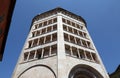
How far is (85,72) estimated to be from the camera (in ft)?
58.2

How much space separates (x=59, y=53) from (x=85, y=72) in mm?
3362

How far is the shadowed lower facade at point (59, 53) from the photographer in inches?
651

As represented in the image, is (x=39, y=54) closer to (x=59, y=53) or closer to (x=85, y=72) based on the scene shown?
(x=59, y=53)

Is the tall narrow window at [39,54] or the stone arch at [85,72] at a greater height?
the tall narrow window at [39,54]

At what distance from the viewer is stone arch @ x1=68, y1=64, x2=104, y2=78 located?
17.2 meters

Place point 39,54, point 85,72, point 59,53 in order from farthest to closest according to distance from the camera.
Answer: point 39,54, point 85,72, point 59,53

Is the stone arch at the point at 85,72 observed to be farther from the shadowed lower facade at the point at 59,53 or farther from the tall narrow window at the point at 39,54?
the tall narrow window at the point at 39,54

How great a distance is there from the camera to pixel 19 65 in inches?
728

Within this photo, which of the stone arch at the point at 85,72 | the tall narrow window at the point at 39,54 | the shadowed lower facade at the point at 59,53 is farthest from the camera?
the tall narrow window at the point at 39,54

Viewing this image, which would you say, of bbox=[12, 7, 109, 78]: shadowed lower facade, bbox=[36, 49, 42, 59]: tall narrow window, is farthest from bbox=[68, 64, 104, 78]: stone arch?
bbox=[36, 49, 42, 59]: tall narrow window

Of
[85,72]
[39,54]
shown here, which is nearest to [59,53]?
[39,54]

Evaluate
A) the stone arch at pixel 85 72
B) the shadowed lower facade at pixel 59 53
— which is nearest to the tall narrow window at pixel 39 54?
the shadowed lower facade at pixel 59 53

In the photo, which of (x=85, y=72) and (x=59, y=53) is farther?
(x=85, y=72)

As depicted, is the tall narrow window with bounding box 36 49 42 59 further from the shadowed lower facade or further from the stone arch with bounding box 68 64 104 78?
the stone arch with bounding box 68 64 104 78
